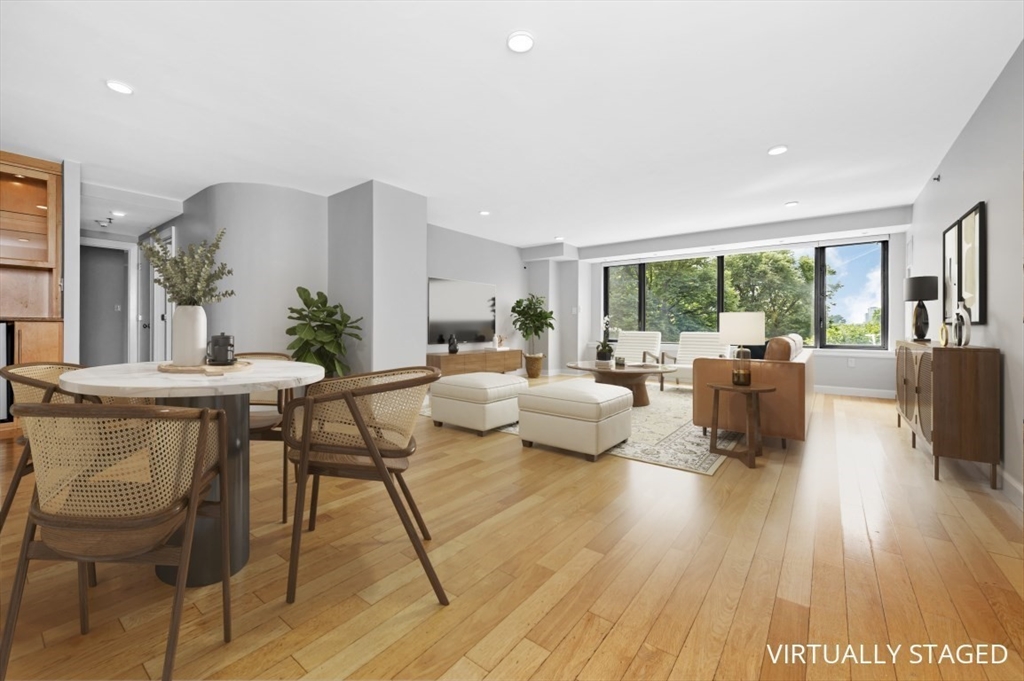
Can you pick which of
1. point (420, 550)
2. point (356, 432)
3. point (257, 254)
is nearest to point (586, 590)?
point (420, 550)

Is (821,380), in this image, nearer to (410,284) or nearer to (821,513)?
(821,513)

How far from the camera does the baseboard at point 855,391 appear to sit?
5.93m

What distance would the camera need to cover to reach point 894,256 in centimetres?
612

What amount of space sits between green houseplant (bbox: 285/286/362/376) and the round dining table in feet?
8.43

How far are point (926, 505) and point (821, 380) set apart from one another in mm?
4657

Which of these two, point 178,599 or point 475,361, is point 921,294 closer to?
point 178,599

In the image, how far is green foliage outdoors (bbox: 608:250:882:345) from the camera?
6699mm

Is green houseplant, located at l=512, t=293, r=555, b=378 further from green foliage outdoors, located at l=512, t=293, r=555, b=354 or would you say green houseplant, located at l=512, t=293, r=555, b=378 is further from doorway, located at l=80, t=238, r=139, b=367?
doorway, located at l=80, t=238, r=139, b=367

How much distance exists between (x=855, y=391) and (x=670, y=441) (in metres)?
4.28

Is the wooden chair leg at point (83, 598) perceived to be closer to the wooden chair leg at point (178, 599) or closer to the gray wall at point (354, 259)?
the wooden chair leg at point (178, 599)

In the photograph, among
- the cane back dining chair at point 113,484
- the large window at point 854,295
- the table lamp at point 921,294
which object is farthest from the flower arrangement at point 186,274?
the large window at point 854,295

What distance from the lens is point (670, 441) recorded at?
12.0 feet

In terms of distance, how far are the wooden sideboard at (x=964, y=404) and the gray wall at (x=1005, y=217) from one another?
0.07 metres

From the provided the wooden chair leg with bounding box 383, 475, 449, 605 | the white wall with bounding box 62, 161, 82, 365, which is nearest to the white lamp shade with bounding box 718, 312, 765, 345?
the wooden chair leg with bounding box 383, 475, 449, 605
